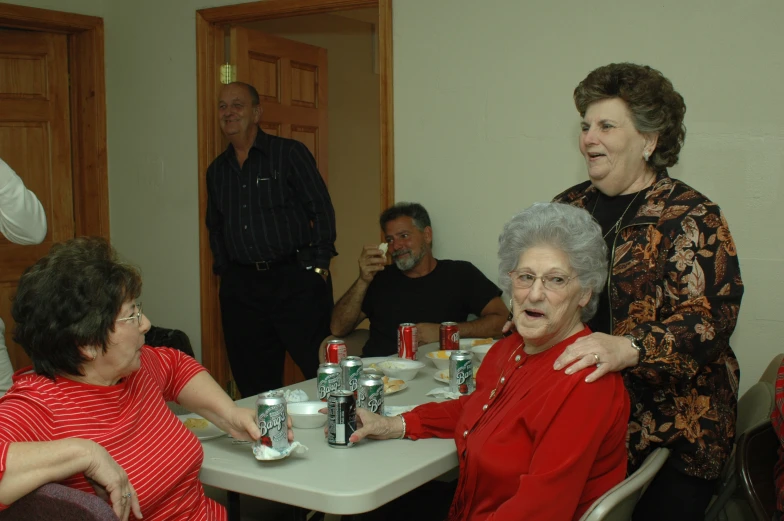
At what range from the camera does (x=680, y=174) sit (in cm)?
307

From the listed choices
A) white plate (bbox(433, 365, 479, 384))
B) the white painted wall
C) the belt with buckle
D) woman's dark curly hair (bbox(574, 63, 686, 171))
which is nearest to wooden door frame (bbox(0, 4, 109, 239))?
the belt with buckle

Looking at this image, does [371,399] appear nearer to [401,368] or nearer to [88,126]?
[401,368]

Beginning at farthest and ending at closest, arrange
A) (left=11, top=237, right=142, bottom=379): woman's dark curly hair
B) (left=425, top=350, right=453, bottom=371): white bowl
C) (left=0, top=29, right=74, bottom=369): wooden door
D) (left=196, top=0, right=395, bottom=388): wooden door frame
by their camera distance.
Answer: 1. (left=0, top=29, right=74, bottom=369): wooden door
2. (left=196, top=0, right=395, bottom=388): wooden door frame
3. (left=425, top=350, right=453, bottom=371): white bowl
4. (left=11, top=237, right=142, bottom=379): woman's dark curly hair

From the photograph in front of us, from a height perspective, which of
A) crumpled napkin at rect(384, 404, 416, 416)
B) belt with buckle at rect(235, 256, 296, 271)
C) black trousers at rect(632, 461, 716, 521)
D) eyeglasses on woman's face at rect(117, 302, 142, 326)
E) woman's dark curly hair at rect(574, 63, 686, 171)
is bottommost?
black trousers at rect(632, 461, 716, 521)

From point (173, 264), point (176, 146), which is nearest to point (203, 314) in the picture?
point (173, 264)

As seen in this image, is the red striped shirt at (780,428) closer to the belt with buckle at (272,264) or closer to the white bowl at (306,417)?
the white bowl at (306,417)

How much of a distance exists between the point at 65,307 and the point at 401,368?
1.20m

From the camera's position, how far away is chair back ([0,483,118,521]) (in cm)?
119

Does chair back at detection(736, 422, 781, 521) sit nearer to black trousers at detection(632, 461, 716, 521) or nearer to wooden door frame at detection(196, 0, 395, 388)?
black trousers at detection(632, 461, 716, 521)

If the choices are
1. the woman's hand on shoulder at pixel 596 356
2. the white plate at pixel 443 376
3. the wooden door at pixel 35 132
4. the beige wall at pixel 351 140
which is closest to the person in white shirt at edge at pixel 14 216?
the white plate at pixel 443 376

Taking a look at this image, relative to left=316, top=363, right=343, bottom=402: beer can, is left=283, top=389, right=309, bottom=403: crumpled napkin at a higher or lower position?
lower

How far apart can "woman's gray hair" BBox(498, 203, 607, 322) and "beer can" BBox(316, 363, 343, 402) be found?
0.54 metres

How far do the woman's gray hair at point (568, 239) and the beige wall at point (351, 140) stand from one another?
12.3 feet

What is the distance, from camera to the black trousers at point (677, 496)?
192cm
